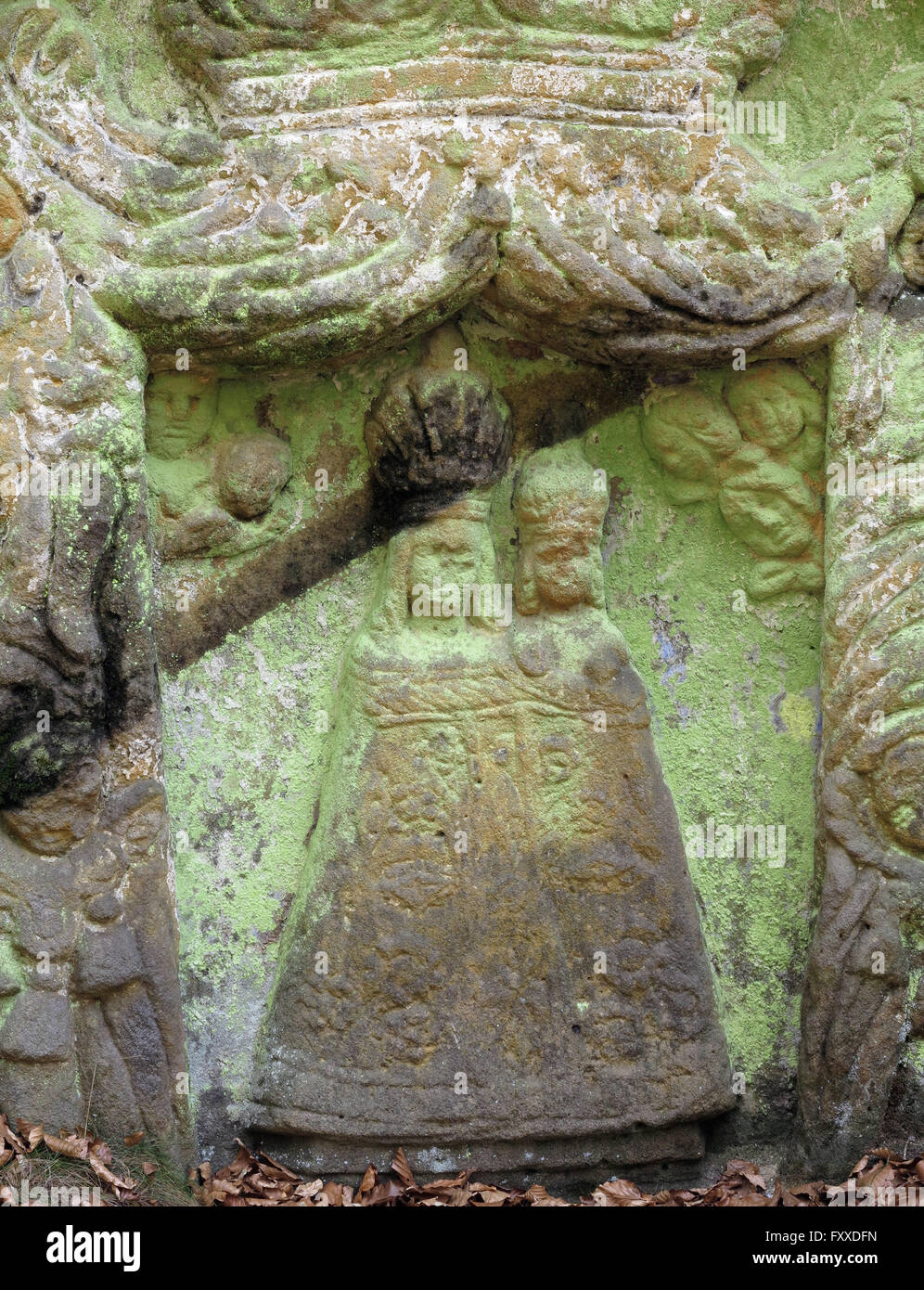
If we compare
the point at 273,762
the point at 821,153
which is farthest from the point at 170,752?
the point at 821,153

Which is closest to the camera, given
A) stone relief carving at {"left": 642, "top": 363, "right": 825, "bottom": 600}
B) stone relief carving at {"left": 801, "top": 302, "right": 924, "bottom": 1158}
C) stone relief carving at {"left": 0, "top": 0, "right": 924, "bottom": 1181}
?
stone relief carving at {"left": 0, "top": 0, "right": 924, "bottom": 1181}

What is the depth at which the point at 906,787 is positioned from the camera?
413 cm

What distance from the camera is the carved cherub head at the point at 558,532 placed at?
4.30 metres

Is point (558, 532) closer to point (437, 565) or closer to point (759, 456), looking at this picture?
point (437, 565)

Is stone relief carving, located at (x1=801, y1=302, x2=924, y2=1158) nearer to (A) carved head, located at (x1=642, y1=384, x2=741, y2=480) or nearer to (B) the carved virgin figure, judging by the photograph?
(A) carved head, located at (x1=642, y1=384, x2=741, y2=480)

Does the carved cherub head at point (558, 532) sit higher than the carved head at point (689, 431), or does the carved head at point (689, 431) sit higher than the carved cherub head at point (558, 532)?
the carved head at point (689, 431)

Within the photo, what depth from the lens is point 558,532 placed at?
4.31 metres

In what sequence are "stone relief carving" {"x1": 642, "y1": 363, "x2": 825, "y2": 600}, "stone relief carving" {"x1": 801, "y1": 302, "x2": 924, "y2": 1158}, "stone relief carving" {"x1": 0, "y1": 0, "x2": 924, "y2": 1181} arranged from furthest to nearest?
1. "stone relief carving" {"x1": 642, "y1": 363, "x2": 825, "y2": 600}
2. "stone relief carving" {"x1": 801, "y1": 302, "x2": 924, "y2": 1158}
3. "stone relief carving" {"x1": 0, "y1": 0, "x2": 924, "y2": 1181}

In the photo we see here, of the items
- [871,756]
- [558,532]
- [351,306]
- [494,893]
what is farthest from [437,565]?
[871,756]

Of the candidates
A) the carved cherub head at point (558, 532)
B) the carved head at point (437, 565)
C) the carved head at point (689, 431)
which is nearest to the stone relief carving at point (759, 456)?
the carved head at point (689, 431)

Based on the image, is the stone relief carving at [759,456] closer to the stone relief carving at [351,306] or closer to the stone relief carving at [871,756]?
the stone relief carving at [351,306]

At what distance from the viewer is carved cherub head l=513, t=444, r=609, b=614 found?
4.30m

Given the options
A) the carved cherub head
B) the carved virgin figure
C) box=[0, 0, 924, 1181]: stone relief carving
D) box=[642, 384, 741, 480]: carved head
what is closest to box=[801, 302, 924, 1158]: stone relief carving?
box=[0, 0, 924, 1181]: stone relief carving
